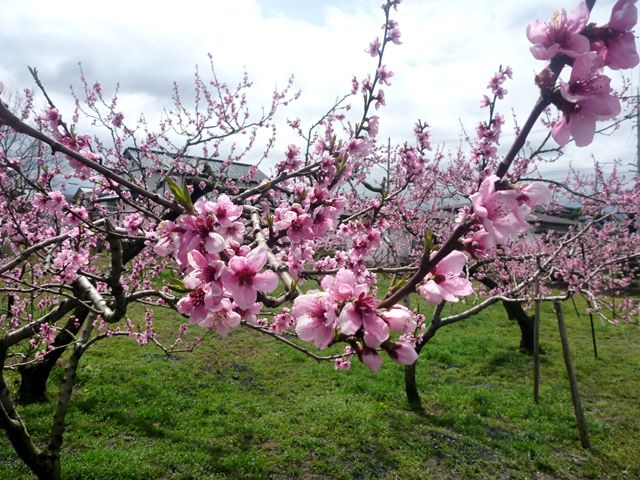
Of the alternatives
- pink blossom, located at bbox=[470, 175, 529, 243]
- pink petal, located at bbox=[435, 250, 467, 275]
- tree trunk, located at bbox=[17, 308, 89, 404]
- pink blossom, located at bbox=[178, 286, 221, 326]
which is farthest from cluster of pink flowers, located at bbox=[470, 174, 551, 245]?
tree trunk, located at bbox=[17, 308, 89, 404]

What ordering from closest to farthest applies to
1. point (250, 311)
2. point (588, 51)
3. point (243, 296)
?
point (588, 51) → point (243, 296) → point (250, 311)

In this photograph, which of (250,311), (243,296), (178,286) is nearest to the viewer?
(243,296)

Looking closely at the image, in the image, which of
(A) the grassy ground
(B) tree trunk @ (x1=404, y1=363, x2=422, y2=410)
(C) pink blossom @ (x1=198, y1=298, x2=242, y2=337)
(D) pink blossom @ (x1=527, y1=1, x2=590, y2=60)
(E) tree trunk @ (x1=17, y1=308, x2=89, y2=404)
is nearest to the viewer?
(D) pink blossom @ (x1=527, y1=1, x2=590, y2=60)

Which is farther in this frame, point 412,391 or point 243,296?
point 412,391

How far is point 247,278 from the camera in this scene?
121 centimetres

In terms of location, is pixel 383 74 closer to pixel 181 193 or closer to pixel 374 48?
pixel 374 48

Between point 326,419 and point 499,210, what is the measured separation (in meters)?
5.59

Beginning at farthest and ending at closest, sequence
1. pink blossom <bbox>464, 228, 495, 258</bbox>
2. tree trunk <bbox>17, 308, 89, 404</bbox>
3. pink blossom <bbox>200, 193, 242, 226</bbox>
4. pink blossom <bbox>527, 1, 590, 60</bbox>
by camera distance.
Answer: tree trunk <bbox>17, 308, 89, 404</bbox> < pink blossom <bbox>200, 193, 242, 226</bbox> < pink blossom <bbox>464, 228, 495, 258</bbox> < pink blossom <bbox>527, 1, 590, 60</bbox>

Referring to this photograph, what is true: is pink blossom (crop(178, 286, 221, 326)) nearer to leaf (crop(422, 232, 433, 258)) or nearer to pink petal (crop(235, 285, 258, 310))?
pink petal (crop(235, 285, 258, 310))

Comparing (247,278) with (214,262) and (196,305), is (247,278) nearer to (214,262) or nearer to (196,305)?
(214,262)

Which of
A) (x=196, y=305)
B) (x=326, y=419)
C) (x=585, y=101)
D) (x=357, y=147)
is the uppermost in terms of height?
(x=357, y=147)

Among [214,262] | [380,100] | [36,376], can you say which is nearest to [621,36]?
[214,262]

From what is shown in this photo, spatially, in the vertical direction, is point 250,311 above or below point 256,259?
below

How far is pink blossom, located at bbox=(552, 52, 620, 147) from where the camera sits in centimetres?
87
